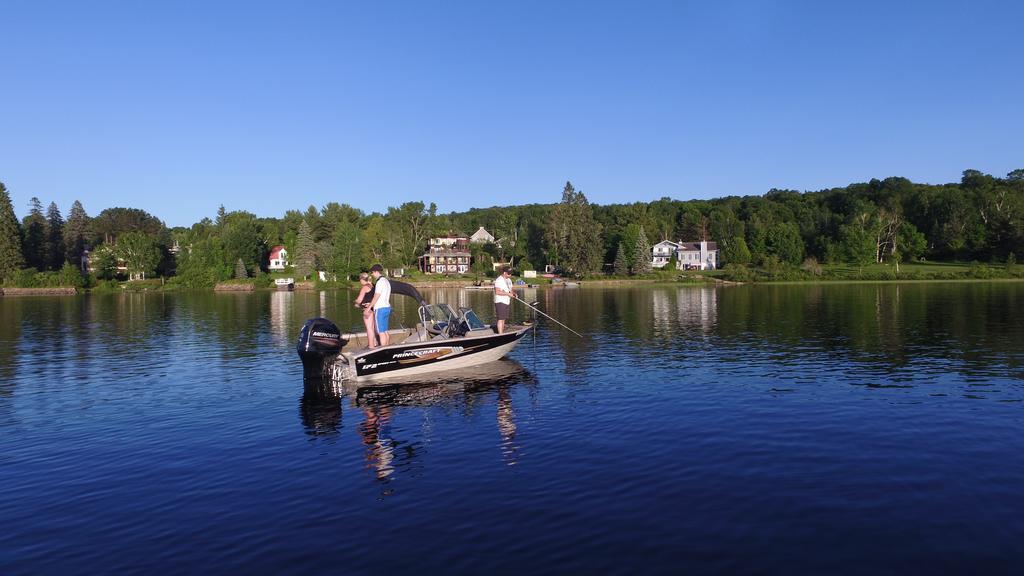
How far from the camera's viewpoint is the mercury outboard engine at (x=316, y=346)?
17328 millimetres

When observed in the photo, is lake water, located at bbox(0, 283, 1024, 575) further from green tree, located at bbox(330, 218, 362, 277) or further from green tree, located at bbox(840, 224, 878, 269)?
green tree, located at bbox(840, 224, 878, 269)

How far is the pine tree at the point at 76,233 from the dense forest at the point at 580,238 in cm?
25

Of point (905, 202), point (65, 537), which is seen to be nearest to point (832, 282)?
point (905, 202)

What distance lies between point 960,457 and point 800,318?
29.2 meters

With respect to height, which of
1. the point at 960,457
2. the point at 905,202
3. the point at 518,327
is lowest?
the point at 960,457

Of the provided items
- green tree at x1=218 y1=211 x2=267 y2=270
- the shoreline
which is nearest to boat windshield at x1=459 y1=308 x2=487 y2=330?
the shoreline

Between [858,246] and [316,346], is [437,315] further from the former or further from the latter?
[858,246]

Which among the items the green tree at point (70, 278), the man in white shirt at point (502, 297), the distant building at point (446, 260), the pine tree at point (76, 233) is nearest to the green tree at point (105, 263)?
the green tree at point (70, 278)

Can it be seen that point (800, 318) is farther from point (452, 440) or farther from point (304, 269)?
point (304, 269)

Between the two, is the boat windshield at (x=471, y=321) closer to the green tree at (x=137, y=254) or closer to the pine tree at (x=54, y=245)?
the green tree at (x=137, y=254)

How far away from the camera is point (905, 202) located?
405ft

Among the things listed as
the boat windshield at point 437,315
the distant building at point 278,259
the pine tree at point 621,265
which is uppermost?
the distant building at point 278,259

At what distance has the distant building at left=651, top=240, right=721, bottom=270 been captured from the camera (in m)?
119

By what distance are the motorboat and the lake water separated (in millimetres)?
714
